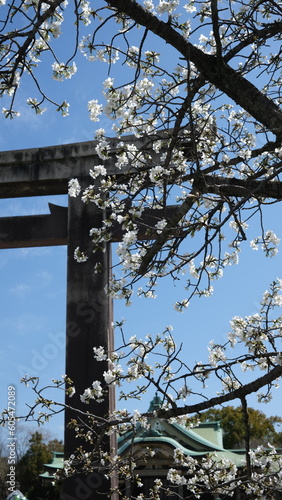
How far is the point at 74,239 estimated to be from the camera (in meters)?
5.49

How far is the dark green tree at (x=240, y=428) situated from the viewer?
72.6 ft

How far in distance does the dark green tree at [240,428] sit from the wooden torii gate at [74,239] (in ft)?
53.8

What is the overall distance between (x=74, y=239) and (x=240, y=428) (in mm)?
18760

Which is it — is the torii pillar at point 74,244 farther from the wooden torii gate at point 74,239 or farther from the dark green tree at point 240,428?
the dark green tree at point 240,428

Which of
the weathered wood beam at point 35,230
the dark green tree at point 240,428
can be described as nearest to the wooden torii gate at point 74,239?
the weathered wood beam at point 35,230

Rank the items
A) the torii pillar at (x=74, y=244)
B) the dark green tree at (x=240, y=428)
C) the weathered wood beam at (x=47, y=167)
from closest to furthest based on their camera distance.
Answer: the torii pillar at (x=74, y=244) → the weathered wood beam at (x=47, y=167) → the dark green tree at (x=240, y=428)

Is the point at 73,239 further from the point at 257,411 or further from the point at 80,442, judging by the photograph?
the point at 257,411

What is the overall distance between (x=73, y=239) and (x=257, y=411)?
22.4m

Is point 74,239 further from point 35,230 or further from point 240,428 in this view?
point 240,428

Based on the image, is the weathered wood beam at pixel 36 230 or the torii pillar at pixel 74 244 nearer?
the torii pillar at pixel 74 244

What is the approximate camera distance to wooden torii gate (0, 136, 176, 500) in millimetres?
4789

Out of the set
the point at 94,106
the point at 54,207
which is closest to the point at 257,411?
the point at 54,207

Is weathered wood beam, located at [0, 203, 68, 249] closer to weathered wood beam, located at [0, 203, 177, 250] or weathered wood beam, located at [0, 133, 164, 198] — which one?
weathered wood beam, located at [0, 203, 177, 250]

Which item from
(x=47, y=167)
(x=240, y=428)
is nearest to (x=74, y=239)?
(x=47, y=167)
